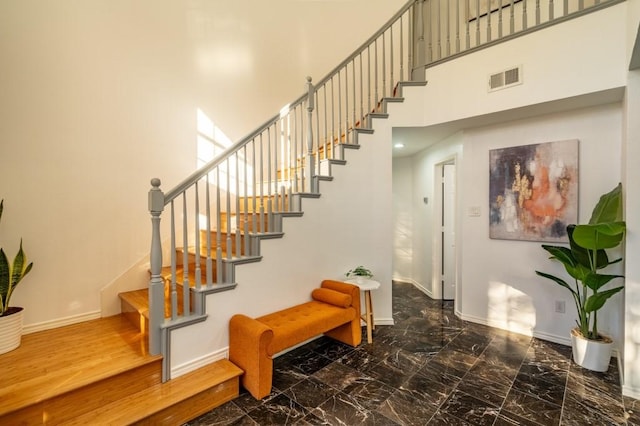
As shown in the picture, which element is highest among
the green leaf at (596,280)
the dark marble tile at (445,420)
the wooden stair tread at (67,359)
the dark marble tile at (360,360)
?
the green leaf at (596,280)

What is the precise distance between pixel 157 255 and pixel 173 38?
2709 mm

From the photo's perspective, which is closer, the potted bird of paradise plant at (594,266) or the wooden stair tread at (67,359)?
the wooden stair tread at (67,359)

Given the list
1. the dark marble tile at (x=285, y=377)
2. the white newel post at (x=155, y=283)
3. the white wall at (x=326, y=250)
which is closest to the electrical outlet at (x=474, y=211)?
the white wall at (x=326, y=250)

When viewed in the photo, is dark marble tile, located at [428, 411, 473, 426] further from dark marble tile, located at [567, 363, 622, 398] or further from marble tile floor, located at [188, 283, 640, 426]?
dark marble tile, located at [567, 363, 622, 398]

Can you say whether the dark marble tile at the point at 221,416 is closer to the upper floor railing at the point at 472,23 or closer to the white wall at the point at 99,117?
the white wall at the point at 99,117

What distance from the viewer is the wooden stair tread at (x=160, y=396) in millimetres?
1708

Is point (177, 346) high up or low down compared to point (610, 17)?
down

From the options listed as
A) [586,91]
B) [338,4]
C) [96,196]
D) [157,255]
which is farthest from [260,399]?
[338,4]

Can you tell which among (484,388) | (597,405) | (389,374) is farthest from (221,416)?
(597,405)

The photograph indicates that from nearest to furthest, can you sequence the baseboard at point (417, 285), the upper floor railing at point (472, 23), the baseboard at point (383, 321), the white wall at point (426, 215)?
1. the upper floor railing at point (472, 23)
2. the baseboard at point (383, 321)
3. the white wall at point (426, 215)
4. the baseboard at point (417, 285)

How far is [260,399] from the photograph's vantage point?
7.04 ft

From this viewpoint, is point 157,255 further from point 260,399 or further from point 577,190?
point 577,190

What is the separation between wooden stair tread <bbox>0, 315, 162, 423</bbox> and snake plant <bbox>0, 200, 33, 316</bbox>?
0.38 m

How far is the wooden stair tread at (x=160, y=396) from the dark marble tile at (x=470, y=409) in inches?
61.7
